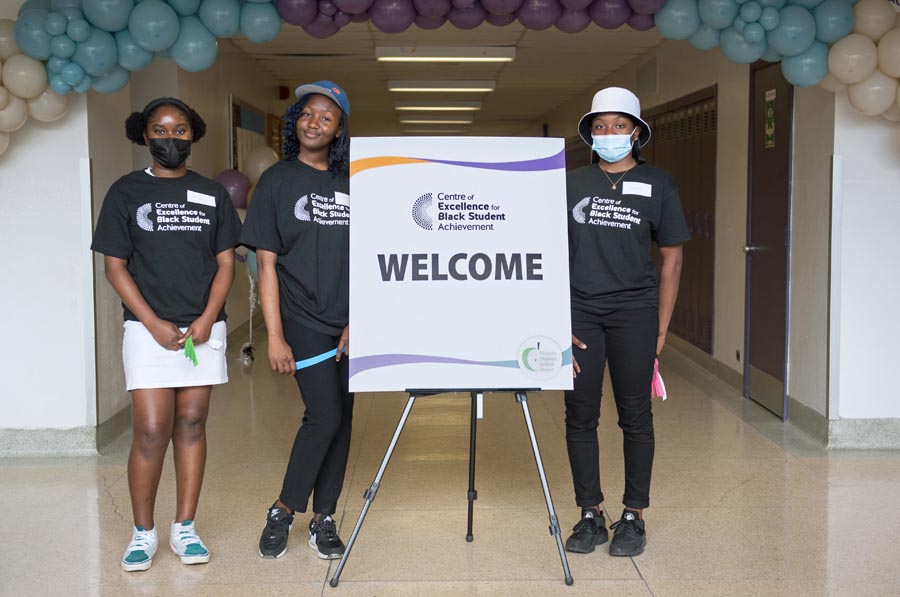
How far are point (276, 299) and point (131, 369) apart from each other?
54 cm

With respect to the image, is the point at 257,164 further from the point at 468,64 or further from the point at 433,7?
the point at 433,7

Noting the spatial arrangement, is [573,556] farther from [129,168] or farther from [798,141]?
[129,168]

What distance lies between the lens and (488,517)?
13.2ft

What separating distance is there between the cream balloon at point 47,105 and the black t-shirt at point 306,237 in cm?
174

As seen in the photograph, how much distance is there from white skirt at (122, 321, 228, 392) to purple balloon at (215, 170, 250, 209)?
405cm

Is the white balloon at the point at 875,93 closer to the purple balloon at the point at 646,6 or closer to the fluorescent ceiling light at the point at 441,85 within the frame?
the purple balloon at the point at 646,6

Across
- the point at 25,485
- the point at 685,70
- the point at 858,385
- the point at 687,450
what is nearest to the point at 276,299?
the point at 25,485

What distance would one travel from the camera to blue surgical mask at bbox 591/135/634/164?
3.48m

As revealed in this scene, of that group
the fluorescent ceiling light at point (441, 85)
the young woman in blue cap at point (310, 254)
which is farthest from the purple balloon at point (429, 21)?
the fluorescent ceiling light at point (441, 85)

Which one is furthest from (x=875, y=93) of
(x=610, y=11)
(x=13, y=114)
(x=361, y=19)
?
(x=13, y=114)

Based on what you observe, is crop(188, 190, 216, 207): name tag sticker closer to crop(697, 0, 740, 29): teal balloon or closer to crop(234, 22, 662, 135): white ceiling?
crop(697, 0, 740, 29): teal balloon

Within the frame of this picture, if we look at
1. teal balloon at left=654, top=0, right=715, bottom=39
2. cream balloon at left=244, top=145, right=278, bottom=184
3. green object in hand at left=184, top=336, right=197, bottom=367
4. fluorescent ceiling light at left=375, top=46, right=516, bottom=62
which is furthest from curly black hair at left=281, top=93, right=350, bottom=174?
fluorescent ceiling light at left=375, top=46, right=516, bottom=62

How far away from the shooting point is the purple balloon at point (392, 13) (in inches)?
182

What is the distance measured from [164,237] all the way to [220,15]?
1.60 meters
